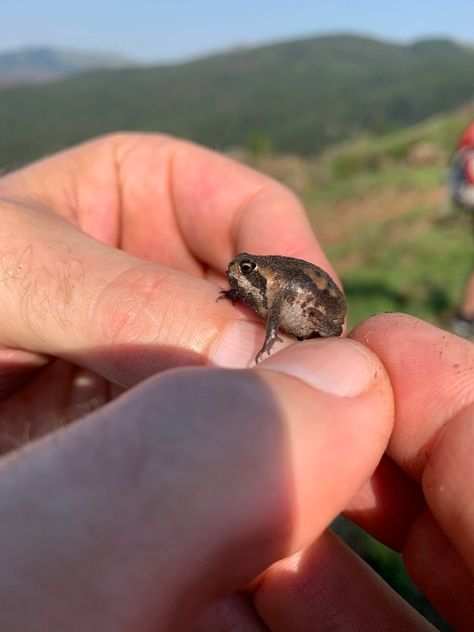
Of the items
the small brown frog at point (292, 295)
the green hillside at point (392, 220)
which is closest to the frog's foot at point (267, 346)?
the small brown frog at point (292, 295)

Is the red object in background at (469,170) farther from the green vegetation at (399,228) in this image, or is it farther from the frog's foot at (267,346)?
the frog's foot at (267,346)

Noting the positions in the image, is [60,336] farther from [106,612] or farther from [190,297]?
[106,612]

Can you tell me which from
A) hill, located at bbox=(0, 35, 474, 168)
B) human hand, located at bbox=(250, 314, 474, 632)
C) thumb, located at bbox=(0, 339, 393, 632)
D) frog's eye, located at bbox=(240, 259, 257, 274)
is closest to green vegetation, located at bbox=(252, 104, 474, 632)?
human hand, located at bbox=(250, 314, 474, 632)

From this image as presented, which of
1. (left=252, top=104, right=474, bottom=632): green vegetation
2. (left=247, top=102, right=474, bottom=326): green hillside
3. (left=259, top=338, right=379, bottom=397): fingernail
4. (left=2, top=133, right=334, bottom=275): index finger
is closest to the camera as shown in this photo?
(left=259, top=338, right=379, bottom=397): fingernail

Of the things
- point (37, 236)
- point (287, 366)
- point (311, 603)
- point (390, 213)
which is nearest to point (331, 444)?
point (287, 366)

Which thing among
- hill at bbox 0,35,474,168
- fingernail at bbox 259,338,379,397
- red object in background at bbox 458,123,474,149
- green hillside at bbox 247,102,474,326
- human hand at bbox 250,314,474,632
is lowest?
hill at bbox 0,35,474,168

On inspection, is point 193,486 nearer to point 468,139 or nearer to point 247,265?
point 247,265

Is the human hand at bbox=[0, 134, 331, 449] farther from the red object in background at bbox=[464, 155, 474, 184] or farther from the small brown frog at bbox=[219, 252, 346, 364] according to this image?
the red object in background at bbox=[464, 155, 474, 184]
